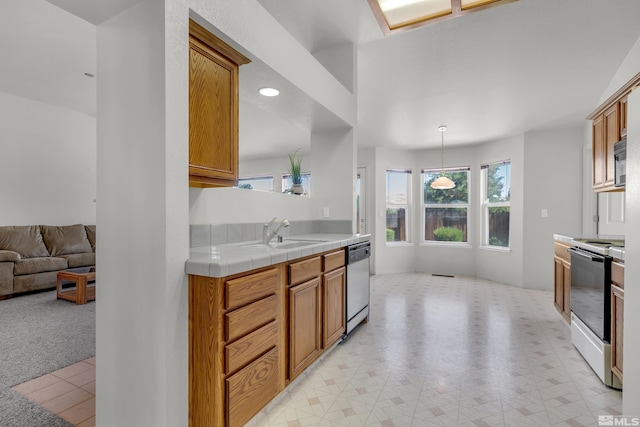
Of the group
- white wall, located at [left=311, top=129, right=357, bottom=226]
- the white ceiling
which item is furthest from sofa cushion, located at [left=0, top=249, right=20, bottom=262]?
white wall, located at [left=311, top=129, right=357, bottom=226]

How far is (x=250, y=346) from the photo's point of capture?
1613 millimetres

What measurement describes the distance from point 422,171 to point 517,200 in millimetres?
1846

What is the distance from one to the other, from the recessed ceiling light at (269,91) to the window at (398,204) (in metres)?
4.46

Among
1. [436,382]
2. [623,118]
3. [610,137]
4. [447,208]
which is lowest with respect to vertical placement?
[436,382]

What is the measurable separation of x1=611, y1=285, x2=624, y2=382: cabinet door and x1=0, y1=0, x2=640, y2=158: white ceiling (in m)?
1.93

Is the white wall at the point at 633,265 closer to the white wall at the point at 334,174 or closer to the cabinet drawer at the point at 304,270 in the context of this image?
the cabinet drawer at the point at 304,270

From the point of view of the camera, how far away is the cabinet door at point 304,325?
6.57 feet

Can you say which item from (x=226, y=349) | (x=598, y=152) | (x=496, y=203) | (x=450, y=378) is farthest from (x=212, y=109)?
(x=496, y=203)

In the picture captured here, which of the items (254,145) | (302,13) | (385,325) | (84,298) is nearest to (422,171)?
(254,145)

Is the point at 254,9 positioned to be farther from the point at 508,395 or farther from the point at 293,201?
the point at 508,395

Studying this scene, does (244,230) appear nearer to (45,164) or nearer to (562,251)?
(562,251)

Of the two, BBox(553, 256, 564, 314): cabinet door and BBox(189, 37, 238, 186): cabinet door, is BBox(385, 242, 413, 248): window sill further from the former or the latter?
BBox(189, 37, 238, 186): cabinet door

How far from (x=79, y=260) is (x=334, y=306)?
4491 mm

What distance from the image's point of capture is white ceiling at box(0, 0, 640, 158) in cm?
236
